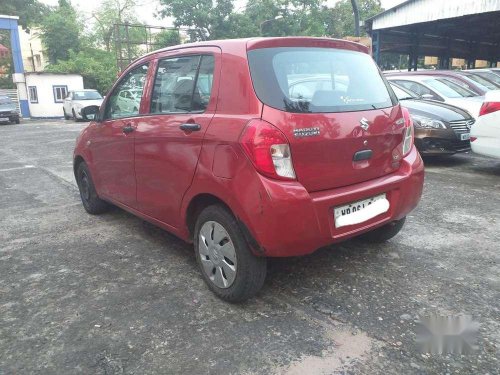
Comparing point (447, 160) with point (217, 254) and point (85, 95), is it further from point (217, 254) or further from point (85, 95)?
point (85, 95)

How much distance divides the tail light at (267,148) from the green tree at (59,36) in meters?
35.4

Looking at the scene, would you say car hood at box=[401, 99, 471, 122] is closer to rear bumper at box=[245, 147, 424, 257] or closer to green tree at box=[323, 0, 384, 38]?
rear bumper at box=[245, 147, 424, 257]

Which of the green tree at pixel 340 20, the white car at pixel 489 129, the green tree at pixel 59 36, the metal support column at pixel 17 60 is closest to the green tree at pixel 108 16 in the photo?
the green tree at pixel 59 36

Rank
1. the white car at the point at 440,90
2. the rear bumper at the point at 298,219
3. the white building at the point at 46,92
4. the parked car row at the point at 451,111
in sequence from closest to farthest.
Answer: the rear bumper at the point at 298,219 < the parked car row at the point at 451,111 < the white car at the point at 440,90 < the white building at the point at 46,92

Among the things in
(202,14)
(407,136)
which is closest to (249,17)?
(202,14)

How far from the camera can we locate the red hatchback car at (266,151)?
8.36ft

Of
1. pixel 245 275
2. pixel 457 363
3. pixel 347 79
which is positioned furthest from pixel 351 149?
pixel 457 363

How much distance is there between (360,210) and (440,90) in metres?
6.99

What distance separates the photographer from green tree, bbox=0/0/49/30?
39.2m

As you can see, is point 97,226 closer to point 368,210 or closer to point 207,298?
point 207,298

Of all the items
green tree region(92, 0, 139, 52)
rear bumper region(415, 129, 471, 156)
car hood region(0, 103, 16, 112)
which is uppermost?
green tree region(92, 0, 139, 52)

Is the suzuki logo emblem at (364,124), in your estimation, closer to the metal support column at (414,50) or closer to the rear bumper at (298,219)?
the rear bumper at (298,219)

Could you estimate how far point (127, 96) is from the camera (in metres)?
3.96

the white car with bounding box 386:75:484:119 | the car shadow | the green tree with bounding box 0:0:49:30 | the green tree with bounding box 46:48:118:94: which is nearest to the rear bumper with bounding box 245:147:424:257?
the car shadow
